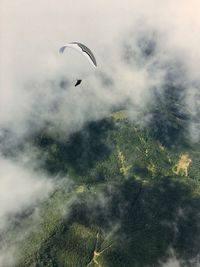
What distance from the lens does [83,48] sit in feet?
631

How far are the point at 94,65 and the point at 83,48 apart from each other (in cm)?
1081

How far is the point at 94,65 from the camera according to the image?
609 feet
